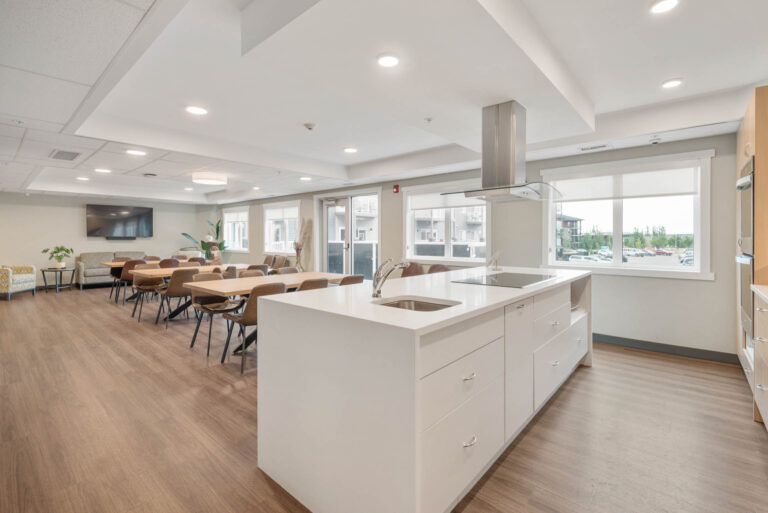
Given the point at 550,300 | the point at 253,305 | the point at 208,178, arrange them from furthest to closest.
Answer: the point at 208,178, the point at 253,305, the point at 550,300

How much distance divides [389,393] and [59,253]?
34.5 feet

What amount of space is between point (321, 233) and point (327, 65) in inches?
234

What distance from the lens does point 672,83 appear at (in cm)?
293

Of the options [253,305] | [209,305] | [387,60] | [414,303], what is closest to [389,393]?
[414,303]

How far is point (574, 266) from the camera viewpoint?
4473 mm

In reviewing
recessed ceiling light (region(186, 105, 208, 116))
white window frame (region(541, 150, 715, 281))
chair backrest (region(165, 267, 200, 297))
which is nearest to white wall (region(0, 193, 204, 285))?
chair backrest (region(165, 267, 200, 297))

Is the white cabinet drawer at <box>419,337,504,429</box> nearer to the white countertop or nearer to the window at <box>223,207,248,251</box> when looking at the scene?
the white countertop

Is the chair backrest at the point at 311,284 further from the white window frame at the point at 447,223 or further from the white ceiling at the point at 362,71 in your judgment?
the white window frame at the point at 447,223

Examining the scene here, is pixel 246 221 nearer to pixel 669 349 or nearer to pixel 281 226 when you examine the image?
pixel 281 226

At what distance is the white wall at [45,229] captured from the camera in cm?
809

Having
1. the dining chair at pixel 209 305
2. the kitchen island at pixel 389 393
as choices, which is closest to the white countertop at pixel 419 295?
the kitchen island at pixel 389 393

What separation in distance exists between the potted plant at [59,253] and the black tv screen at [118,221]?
0.83 m

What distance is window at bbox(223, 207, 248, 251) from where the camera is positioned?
9.89 meters

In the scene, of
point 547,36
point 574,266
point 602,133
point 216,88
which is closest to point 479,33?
point 547,36
